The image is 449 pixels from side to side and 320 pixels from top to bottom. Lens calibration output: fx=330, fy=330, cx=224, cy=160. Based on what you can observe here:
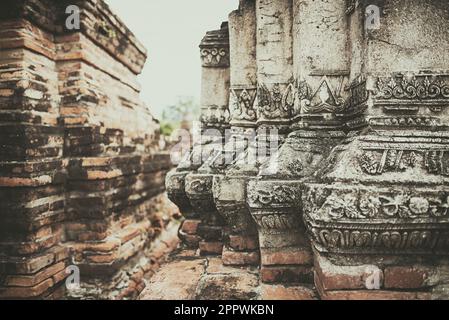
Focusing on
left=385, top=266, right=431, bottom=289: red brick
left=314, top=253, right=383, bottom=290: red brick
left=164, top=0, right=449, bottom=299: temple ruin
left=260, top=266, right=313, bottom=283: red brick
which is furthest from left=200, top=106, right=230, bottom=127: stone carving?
left=385, top=266, right=431, bottom=289: red brick

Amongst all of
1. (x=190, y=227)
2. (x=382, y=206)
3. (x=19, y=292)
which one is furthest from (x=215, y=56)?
(x=19, y=292)

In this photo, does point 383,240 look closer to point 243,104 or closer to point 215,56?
point 243,104

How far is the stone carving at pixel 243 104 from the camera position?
2588 mm

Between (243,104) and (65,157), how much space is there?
65.6 inches

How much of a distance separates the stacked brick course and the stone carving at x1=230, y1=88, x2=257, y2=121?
4.29ft

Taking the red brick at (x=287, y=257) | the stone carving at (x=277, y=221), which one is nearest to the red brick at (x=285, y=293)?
the red brick at (x=287, y=257)

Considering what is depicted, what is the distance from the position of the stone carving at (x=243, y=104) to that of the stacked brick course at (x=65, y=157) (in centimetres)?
131

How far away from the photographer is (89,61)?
308 centimetres

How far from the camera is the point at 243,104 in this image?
2.61 m

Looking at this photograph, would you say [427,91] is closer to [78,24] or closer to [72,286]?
[78,24]

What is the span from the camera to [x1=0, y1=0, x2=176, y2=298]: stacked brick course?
249 cm
